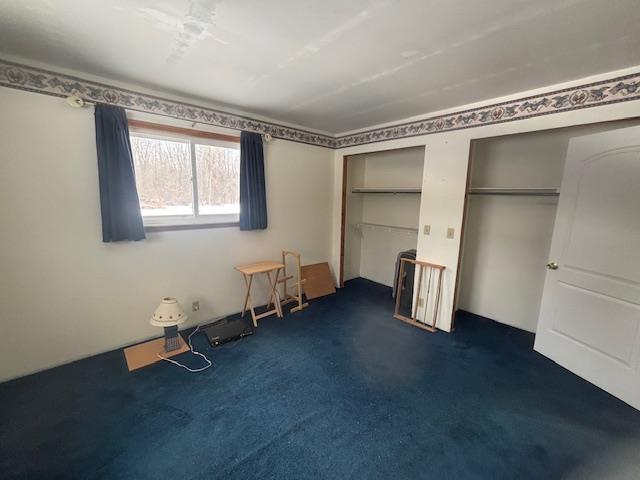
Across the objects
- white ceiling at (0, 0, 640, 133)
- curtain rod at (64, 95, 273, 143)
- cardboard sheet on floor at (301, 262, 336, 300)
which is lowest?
cardboard sheet on floor at (301, 262, 336, 300)

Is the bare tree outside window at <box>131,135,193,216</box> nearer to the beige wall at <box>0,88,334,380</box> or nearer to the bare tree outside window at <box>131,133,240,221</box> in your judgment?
the bare tree outside window at <box>131,133,240,221</box>

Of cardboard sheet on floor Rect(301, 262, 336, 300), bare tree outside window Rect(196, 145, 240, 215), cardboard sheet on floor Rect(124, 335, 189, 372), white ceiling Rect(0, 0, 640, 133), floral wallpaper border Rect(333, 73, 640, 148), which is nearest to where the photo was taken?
white ceiling Rect(0, 0, 640, 133)

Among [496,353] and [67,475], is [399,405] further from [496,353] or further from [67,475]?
[67,475]

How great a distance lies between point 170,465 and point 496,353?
284 centimetres

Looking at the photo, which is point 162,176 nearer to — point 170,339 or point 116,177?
point 116,177

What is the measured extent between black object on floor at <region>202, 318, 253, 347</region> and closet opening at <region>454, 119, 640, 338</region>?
251 cm

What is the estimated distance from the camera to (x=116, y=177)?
2.24 meters

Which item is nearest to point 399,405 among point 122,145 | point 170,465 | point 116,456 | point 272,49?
point 170,465

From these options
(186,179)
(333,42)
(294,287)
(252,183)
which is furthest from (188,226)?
(333,42)

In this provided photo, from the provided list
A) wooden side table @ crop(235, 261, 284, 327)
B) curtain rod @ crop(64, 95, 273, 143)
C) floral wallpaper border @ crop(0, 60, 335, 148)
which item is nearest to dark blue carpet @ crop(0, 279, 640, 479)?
wooden side table @ crop(235, 261, 284, 327)

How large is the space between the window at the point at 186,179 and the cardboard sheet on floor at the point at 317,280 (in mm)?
1397

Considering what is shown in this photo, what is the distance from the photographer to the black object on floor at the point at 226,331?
8.62ft

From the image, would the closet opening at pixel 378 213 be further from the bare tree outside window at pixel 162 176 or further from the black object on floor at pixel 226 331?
the bare tree outside window at pixel 162 176

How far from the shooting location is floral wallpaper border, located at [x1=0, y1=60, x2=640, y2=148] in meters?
1.85
